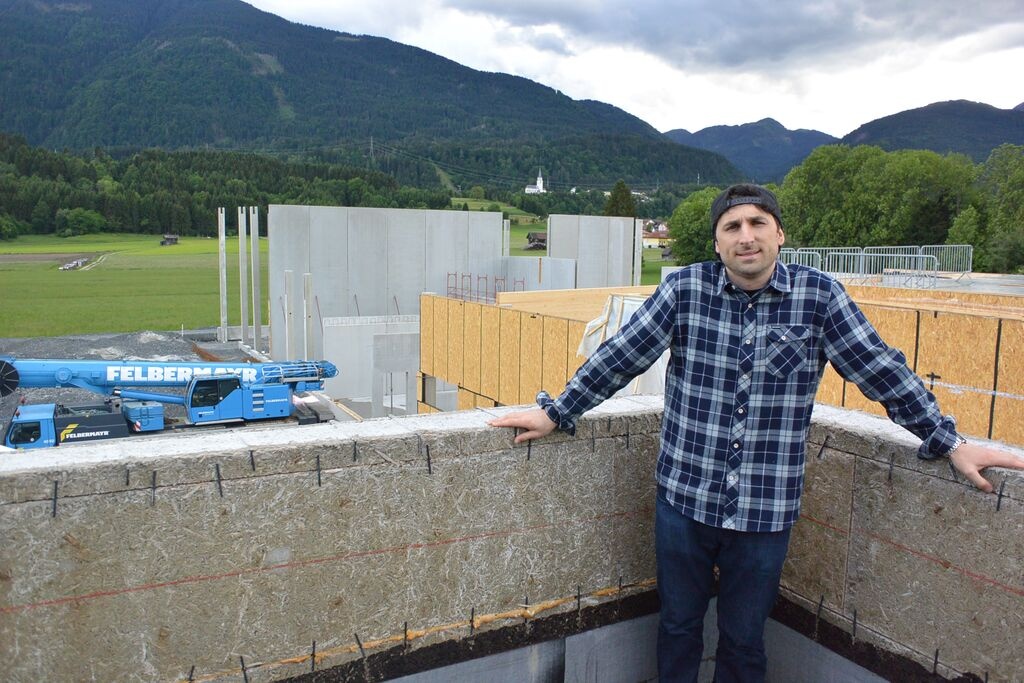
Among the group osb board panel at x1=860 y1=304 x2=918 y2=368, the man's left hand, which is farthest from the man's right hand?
osb board panel at x1=860 y1=304 x2=918 y2=368

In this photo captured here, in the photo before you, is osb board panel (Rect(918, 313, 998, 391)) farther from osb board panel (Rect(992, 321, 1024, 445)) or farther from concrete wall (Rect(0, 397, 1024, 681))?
concrete wall (Rect(0, 397, 1024, 681))

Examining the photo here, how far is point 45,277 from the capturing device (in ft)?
255

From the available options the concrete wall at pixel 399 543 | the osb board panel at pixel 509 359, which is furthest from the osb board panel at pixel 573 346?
the concrete wall at pixel 399 543

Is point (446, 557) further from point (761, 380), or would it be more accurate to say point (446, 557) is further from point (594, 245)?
point (594, 245)

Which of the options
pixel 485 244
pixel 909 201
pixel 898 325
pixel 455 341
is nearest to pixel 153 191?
pixel 485 244

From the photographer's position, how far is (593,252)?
42.2m

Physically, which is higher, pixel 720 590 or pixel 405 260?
pixel 405 260

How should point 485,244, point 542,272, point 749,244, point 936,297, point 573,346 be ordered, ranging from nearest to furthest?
point 749,244
point 936,297
point 573,346
point 542,272
point 485,244

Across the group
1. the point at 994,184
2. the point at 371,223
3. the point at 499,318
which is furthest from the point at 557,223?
the point at 994,184

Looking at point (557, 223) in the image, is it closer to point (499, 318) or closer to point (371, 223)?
point (371, 223)

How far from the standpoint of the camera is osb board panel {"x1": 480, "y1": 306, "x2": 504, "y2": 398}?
2038 centimetres

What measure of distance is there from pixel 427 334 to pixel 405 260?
42.7 feet

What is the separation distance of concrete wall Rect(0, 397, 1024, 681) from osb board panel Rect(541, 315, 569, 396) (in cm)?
1343

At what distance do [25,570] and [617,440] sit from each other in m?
2.40
